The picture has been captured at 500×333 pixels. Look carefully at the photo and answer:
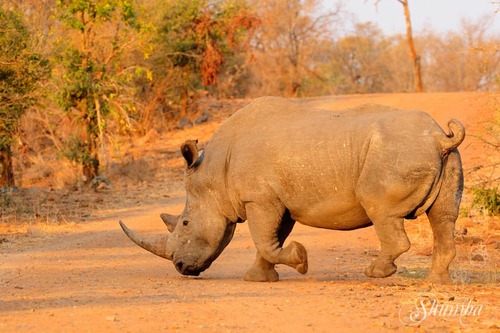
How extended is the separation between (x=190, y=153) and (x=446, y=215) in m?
2.71

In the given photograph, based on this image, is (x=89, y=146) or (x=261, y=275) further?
(x=89, y=146)

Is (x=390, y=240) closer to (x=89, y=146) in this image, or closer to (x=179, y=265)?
(x=179, y=265)

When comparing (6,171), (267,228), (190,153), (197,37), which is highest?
(197,37)

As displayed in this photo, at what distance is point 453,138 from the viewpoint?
803 centimetres

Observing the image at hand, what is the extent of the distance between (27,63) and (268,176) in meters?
8.60

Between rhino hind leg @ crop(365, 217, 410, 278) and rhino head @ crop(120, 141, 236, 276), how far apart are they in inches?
71.3

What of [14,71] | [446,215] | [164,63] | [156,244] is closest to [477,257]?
[446,215]

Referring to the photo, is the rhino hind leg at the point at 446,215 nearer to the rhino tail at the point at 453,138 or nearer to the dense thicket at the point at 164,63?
the rhino tail at the point at 453,138

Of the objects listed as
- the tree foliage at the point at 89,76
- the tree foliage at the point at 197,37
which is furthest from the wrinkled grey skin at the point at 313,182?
the tree foliage at the point at 197,37

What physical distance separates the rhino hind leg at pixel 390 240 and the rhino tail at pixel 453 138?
2.44ft

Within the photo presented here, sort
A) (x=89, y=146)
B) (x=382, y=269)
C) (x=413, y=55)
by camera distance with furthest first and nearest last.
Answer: (x=413, y=55) → (x=89, y=146) → (x=382, y=269)

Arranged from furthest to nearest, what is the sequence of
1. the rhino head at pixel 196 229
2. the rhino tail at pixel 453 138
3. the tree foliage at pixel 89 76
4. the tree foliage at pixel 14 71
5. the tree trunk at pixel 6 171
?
the tree foliage at pixel 89 76
the tree trunk at pixel 6 171
the tree foliage at pixel 14 71
the rhino head at pixel 196 229
the rhino tail at pixel 453 138

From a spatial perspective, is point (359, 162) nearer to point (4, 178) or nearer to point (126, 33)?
point (4, 178)

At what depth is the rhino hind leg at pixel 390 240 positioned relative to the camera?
26.7 ft
